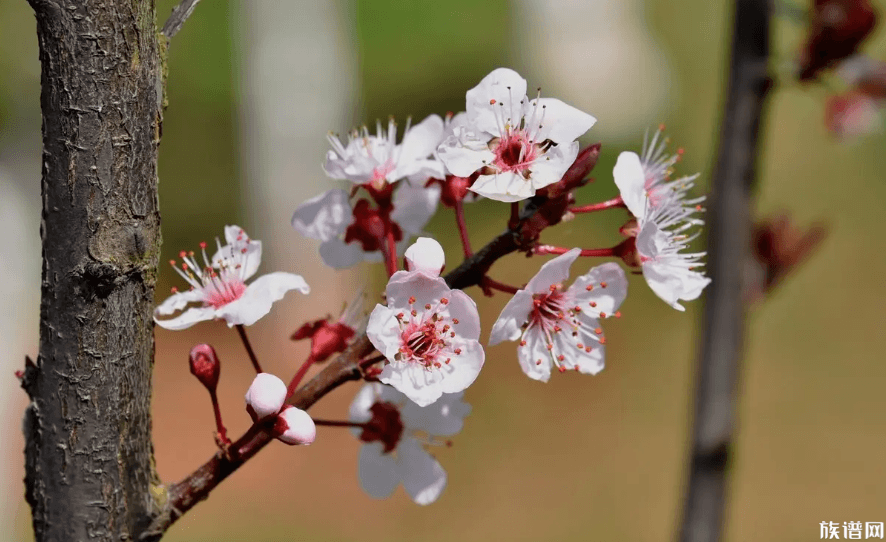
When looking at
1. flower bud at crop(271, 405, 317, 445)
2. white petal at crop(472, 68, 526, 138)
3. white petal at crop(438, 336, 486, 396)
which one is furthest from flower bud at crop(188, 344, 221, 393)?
white petal at crop(472, 68, 526, 138)

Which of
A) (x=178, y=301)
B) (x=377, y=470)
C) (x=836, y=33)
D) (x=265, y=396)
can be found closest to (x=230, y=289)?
(x=178, y=301)

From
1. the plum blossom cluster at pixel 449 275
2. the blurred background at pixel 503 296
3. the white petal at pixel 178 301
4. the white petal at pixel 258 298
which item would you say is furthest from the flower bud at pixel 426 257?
the blurred background at pixel 503 296

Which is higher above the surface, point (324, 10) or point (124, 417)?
point (324, 10)

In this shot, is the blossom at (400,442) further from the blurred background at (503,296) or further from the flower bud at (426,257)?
the blurred background at (503,296)

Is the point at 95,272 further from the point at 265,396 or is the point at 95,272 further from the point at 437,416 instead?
the point at 437,416

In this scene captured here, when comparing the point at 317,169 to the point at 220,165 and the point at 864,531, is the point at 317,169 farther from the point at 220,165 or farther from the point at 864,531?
the point at 864,531

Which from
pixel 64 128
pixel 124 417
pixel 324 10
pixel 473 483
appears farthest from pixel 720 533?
pixel 324 10

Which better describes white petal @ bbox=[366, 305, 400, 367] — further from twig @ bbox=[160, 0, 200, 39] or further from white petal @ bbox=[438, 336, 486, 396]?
twig @ bbox=[160, 0, 200, 39]
